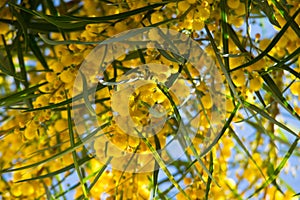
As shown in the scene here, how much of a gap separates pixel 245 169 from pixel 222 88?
0.36 metres

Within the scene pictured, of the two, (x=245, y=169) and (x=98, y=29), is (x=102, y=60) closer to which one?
(x=98, y=29)

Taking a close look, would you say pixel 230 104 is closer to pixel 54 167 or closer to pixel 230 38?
pixel 230 38

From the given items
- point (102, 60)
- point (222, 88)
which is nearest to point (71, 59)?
point (102, 60)

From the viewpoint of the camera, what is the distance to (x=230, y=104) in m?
0.65

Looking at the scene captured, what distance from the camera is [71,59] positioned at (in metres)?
0.64

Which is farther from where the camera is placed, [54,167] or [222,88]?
[54,167]

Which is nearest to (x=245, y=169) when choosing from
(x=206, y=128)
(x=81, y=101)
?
(x=206, y=128)

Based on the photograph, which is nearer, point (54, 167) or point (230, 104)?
point (230, 104)

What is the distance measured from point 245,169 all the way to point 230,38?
1.18 feet

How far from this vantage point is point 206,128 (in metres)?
0.69

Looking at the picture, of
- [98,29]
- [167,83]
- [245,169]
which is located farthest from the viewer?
[245,169]

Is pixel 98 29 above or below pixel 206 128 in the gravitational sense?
above

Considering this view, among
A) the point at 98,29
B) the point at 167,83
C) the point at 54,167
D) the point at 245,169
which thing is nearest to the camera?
the point at 167,83

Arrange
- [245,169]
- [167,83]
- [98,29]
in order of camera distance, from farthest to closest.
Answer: [245,169] < [98,29] < [167,83]
